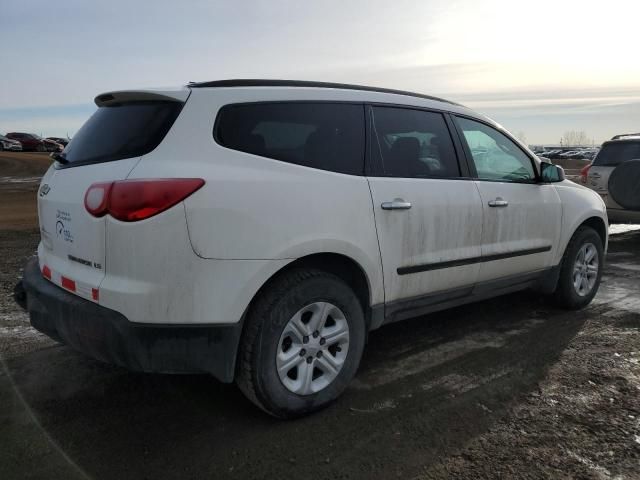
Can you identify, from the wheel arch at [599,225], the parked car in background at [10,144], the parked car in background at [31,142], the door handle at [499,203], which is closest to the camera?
the door handle at [499,203]

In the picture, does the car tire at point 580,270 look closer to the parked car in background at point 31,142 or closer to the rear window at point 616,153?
the rear window at point 616,153

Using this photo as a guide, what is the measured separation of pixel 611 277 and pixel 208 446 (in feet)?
17.6

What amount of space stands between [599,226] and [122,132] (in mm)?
4374

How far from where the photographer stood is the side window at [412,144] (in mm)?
3537

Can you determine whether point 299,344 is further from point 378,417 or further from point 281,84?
point 281,84

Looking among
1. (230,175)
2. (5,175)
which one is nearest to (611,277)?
(230,175)

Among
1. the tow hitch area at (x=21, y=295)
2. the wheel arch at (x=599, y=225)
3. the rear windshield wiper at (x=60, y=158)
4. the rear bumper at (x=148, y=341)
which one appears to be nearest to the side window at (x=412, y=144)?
the rear bumper at (x=148, y=341)

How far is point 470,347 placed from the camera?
414 cm

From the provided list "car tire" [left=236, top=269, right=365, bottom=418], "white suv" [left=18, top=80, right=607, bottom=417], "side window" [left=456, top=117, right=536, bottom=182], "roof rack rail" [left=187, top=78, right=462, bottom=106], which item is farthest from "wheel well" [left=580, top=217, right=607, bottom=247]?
"car tire" [left=236, top=269, right=365, bottom=418]

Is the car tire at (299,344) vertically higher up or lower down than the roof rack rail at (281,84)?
lower down

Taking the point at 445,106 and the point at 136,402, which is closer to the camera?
the point at 136,402

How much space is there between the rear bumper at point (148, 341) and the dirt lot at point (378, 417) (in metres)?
0.43

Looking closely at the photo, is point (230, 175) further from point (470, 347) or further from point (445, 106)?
point (470, 347)

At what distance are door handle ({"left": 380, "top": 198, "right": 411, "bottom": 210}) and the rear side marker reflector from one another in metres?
1.74
